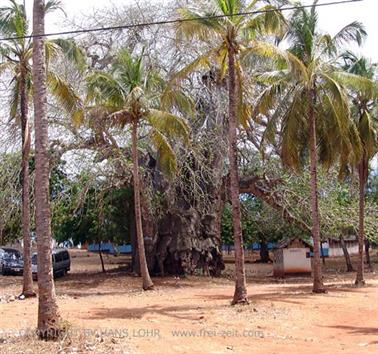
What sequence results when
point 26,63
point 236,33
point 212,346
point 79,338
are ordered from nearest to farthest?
point 79,338 → point 212,346 → point 236,33 → point 26,63

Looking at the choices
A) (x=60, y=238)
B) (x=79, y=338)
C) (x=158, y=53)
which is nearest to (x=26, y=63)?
(x=158, y=53)

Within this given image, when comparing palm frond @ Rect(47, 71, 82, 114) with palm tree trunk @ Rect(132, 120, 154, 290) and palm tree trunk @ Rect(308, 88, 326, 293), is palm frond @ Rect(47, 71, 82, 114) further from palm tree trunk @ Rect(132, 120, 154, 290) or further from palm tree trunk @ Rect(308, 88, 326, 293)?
palm tree trunk @ Rect(308, 88, 326, 293)

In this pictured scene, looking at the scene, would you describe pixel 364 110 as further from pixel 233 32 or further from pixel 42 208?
pixel 42 208

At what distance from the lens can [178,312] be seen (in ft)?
49.6

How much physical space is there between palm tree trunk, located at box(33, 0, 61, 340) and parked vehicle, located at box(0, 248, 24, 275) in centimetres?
2181

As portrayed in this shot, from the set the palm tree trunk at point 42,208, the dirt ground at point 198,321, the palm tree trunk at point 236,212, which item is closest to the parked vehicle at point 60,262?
the dirt ground at point 198,321

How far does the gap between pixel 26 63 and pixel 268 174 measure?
43.0 feet

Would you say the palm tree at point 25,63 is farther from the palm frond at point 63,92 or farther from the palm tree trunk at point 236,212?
the palm tree trunk at point 236,212

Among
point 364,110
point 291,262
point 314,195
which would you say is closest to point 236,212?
point 314,195

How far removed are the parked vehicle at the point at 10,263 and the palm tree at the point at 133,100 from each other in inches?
512

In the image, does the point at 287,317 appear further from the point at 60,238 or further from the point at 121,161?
the point at 60,238

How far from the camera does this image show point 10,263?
31547 mm

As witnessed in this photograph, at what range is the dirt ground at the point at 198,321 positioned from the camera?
10.2 m

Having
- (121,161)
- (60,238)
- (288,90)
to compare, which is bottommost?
(60,238)
